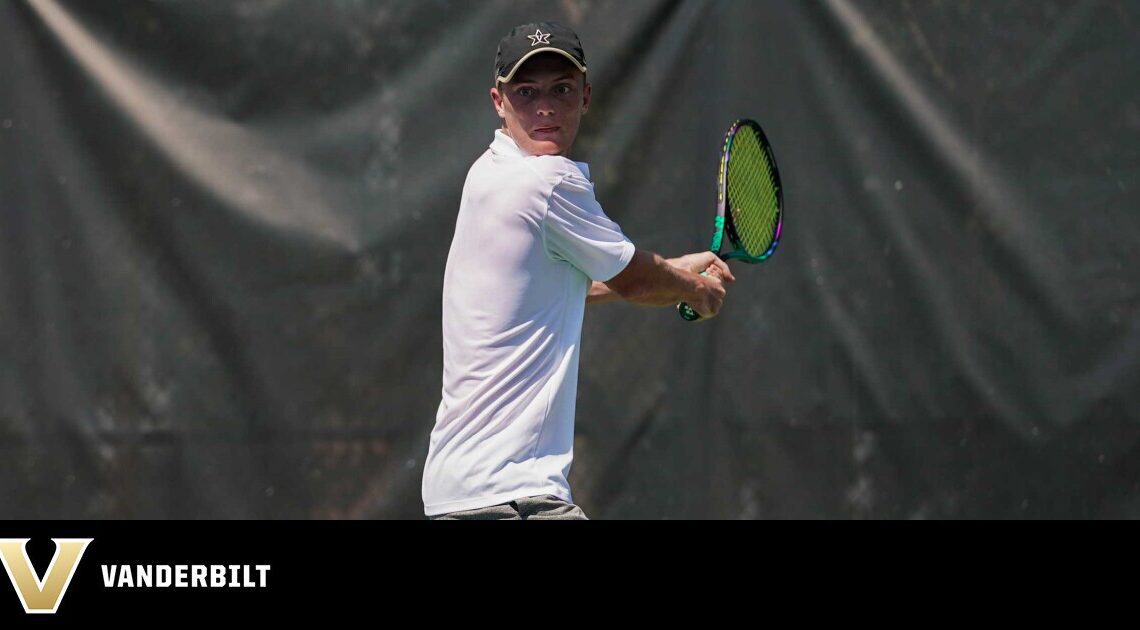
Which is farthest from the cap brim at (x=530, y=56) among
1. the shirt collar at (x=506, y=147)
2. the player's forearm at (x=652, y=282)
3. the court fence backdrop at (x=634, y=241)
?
the court fence backdrop at (x=634, y=241)

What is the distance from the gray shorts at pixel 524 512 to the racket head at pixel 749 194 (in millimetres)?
989

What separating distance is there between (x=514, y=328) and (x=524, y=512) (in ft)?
1.21

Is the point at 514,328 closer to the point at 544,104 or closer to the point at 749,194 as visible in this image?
the point at 544,104

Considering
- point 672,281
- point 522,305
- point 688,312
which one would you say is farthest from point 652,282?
point 522,305

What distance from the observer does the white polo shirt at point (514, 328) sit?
117 inches

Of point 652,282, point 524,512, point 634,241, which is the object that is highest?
point 634,241

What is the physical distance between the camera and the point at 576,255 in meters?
3.09

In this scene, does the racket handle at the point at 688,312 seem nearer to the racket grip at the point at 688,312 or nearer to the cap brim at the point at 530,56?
the racket grip at the point at 688,312

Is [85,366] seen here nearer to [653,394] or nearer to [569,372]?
[653,394]

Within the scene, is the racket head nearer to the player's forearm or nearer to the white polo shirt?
the player's forearm

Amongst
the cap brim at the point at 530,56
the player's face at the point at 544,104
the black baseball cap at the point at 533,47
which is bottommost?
the player's face at the point at 544,104

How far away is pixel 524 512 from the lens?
9.66 ft
